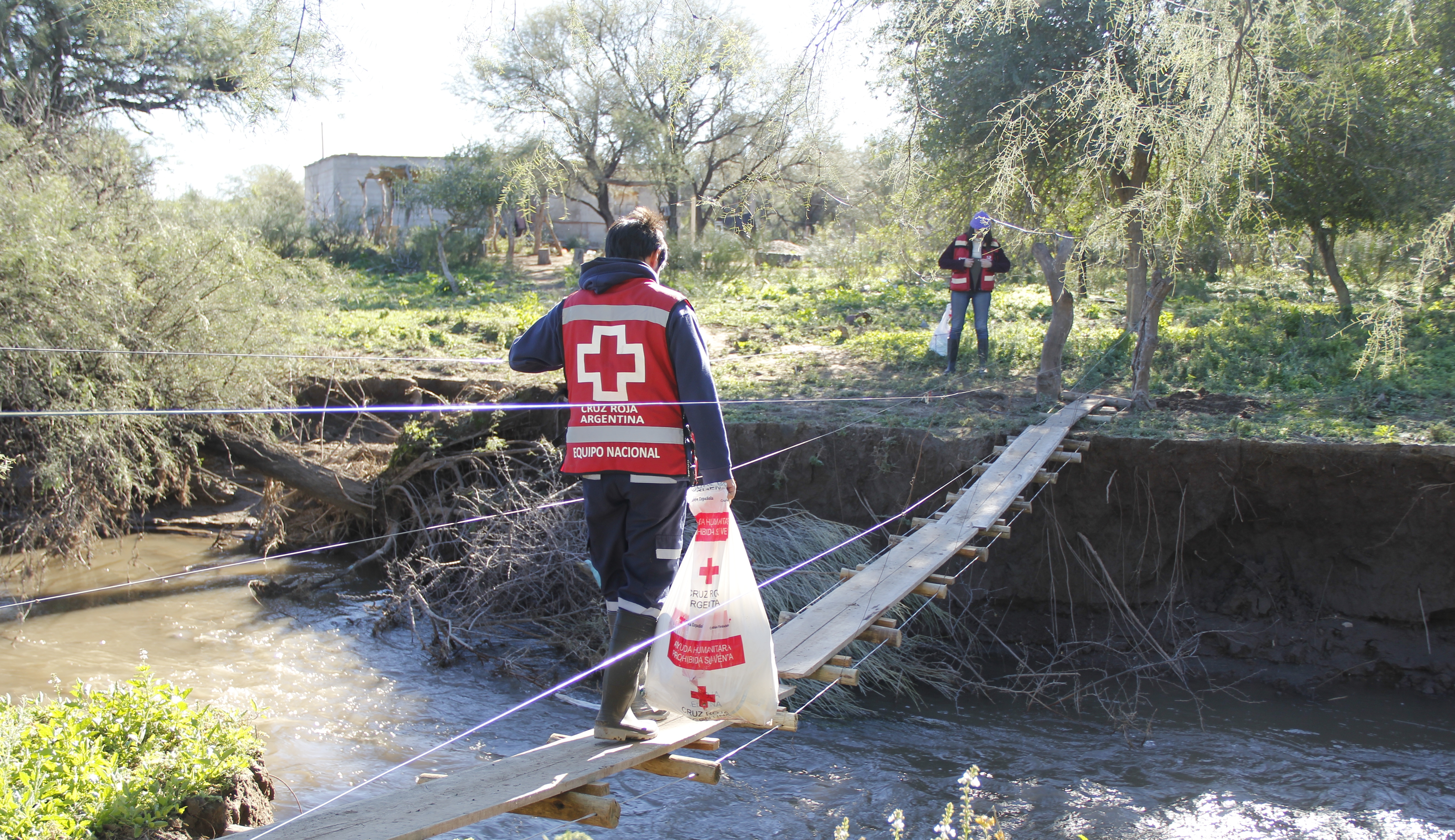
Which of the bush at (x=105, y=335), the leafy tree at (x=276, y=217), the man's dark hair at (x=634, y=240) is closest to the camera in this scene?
the man's dark hair at (x=634, y=240)

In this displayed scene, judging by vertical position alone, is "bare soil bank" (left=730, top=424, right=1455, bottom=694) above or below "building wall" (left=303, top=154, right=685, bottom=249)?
below

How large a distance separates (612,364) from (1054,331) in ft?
Answer: 21.8

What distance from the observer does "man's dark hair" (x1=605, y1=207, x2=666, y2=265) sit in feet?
10.4

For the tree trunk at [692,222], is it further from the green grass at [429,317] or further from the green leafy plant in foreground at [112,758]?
the green leafy plant in foreground at [112,758]

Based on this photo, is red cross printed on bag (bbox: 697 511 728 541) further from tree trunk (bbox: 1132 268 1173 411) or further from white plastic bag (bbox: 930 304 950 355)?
white plastic bag (bbox: 930 304 950 355)

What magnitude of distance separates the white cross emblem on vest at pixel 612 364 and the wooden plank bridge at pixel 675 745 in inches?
46.7

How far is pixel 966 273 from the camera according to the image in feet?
31.3

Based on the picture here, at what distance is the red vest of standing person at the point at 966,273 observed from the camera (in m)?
9.47

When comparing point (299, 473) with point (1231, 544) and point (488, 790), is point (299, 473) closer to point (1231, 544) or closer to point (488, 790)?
point (488, 790)

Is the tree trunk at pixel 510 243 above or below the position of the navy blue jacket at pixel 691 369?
above

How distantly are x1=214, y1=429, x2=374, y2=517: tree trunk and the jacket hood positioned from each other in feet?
20.9

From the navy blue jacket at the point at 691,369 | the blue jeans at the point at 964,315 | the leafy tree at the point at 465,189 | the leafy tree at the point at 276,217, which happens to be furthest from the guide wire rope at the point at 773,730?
the leafy tree at the point at 465,189

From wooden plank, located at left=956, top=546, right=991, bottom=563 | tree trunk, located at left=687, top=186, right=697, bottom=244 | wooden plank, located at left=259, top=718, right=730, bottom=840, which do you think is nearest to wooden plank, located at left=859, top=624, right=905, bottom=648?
wooden plank, located at left=956, top=546, right=991, bottom=563

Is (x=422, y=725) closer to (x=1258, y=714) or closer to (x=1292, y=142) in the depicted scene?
(x=1258, y=714)
